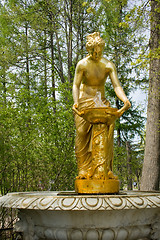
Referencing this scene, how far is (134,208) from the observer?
107 inches

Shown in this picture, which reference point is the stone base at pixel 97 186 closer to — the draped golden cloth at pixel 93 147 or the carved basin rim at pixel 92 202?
the draped golden cloth at pixel 93 147

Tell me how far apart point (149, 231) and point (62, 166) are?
488 cm

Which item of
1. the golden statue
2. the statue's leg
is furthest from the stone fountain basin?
the statue's leg

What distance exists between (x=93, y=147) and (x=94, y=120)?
1.12 feet

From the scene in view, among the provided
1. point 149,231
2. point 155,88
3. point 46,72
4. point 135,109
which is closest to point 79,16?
point 46,72

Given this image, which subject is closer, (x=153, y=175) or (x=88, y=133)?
(x=88, y=133)

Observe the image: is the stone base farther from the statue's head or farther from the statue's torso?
the statue's head

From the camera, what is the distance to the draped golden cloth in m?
3.73

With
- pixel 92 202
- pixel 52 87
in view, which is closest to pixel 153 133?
pixel 52 87

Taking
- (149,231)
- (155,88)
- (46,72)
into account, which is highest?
(46,72)

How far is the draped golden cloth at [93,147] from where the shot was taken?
373cm

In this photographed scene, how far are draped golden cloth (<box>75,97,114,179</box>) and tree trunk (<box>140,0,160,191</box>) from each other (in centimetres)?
411

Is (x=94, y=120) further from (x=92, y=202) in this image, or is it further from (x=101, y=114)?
(x=92, y=202)

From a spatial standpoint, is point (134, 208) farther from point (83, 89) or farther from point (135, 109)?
point (135, 109)
